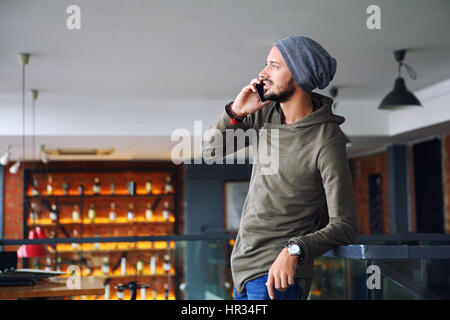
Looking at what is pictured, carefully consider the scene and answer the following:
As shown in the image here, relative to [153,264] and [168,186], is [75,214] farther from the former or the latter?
[153,264]

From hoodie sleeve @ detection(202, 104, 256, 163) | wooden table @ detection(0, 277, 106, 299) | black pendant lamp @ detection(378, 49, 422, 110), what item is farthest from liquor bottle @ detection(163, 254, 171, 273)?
hoodie sleeve @ detection(202, 104, 256, 163)

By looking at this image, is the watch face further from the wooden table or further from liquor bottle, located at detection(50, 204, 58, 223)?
liquor bottle, located at detection(50, 204, 58, 223)

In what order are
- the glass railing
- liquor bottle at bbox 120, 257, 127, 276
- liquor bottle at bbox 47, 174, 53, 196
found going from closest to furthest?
the glass railing, liquor bottle at bbox 120, 257, 127, 276, liquor bottle at bbox 47, 174, 53, 196

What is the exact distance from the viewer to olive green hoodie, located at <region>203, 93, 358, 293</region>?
1144 millimetres

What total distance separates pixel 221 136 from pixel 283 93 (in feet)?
0.58

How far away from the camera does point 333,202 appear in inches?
44.8

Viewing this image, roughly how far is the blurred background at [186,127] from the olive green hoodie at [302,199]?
351 millimetres

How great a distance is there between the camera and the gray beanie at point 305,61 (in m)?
1.15

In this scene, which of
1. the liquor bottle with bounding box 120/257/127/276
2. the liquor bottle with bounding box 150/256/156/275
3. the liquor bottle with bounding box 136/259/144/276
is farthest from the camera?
the liquor bottle with bounding box 150/256/156/275

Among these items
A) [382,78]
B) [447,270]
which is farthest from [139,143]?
[447,270]

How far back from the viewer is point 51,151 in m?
9.27

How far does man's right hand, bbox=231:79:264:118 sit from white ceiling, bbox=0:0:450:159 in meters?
2.52

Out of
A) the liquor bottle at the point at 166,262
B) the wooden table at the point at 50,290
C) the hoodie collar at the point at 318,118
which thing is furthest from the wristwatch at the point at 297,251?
the liquor bottle at the point at 166,262

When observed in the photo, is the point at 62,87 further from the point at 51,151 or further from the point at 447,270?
the point at 447,270
